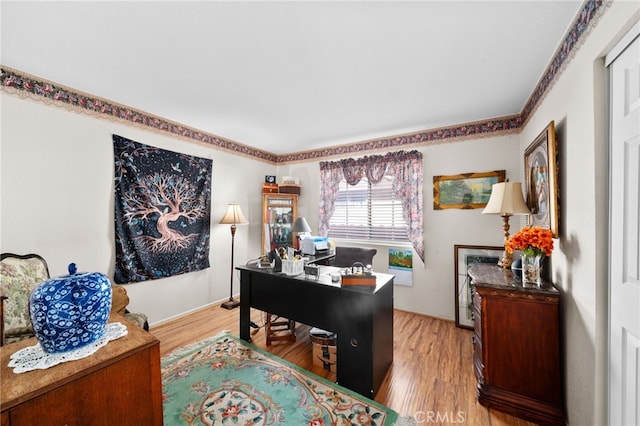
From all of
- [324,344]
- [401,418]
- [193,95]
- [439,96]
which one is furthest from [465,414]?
[193,95]

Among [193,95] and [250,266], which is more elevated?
[193,95]

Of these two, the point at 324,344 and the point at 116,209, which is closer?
the point at 324,344

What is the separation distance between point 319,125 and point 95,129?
249 cm

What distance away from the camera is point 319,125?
323 centimetres

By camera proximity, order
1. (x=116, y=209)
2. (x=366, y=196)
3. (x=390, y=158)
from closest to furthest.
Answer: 1. (x=116, y=209)
2. (x=390, y=158)
3. (x=366, y=196)

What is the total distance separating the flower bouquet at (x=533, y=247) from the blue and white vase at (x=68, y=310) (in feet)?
8.39

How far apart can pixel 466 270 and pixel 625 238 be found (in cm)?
209

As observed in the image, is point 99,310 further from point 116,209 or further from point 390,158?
point 390,158

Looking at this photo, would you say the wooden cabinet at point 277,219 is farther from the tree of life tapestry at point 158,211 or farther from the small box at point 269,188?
the tree of life tapestry at point 158,211

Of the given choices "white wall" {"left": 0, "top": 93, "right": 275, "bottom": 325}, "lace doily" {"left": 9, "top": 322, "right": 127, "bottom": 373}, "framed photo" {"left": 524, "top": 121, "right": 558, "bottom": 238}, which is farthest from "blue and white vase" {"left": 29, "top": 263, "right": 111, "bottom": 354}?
"framed photo" {"left": 524, "top": 121, "right": 558, "bottom": 238}

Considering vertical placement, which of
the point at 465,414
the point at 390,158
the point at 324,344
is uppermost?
the point at 390,158

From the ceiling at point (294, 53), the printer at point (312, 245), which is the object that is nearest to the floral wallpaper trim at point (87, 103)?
the ceiling at point (294, 53)

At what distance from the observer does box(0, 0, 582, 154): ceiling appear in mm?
1434

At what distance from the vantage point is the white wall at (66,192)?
208cm
